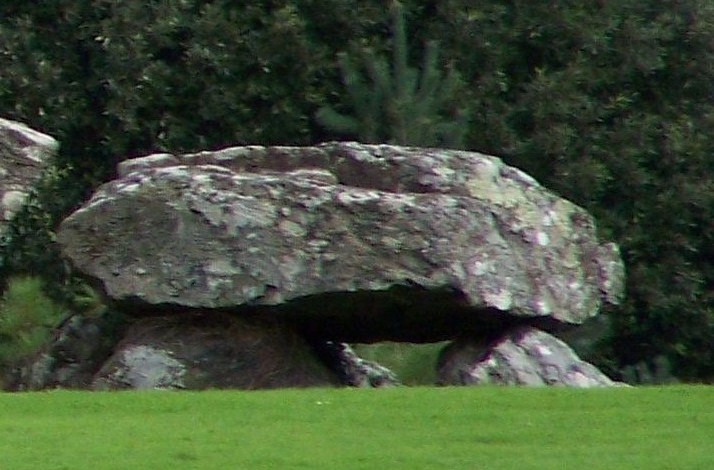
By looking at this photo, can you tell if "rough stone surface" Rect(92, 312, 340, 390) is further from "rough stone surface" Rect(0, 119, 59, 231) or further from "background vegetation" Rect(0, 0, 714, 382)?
"background vegetation" Rect(0, 0, 714, 382)

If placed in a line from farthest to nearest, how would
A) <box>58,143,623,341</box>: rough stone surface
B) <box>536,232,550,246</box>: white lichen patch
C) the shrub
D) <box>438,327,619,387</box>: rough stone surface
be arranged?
the shrub, <box>536,232,550,246</box>: white lichen patch, <box>438,327,619,387</box>: rough stone surface, <box>58,143,623,341</box>: rough stone surface

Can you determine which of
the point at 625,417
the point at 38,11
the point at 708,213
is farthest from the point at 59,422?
the point at 708,213

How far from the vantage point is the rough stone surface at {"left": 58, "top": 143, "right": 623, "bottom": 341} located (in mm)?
9477

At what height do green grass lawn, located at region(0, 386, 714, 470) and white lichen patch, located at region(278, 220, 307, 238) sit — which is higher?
green grass lawn, located at region(0, 386, 714, 470)

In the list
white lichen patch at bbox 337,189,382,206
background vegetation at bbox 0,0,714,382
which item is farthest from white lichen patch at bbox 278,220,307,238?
background vegetation at bbox 0,0,714,382

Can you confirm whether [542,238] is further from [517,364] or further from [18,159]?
[18,159]

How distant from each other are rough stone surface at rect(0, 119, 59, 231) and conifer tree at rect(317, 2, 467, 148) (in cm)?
365

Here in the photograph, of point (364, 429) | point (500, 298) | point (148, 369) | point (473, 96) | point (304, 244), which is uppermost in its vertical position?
point (364, 429)

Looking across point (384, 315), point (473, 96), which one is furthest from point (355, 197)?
point (473, 96)

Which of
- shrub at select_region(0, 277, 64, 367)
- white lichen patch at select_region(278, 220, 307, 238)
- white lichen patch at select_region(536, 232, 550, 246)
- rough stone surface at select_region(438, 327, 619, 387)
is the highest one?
white lichen patch at select_region(278, 220, 307, 238)

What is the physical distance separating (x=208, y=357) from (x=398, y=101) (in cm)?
411

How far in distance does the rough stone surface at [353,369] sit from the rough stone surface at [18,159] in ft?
7.42

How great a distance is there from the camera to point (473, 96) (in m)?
14.1

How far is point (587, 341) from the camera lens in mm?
13305
